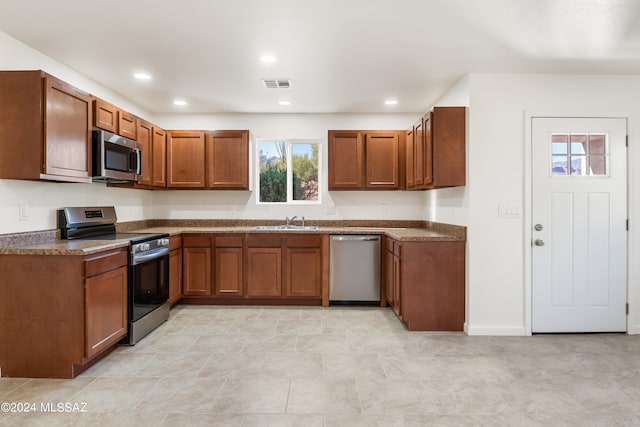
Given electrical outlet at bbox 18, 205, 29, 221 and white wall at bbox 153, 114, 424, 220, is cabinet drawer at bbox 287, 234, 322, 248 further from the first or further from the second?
electrical outlet at bbox 18, 205, 29, 221

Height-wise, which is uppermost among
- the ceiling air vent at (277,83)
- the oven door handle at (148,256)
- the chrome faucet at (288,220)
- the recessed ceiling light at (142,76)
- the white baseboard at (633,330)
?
the recessed ceiling light at (142,76)

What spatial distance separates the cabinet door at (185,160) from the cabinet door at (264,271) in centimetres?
121

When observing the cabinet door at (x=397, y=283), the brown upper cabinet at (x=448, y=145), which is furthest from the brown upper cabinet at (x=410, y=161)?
the cabinet door at (x=397, y=283)

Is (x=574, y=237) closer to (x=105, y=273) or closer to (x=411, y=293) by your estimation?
(x=411, y=293)

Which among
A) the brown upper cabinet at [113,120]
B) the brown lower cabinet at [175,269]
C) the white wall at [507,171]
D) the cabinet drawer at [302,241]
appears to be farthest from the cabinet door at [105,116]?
the white wall at [507,171]

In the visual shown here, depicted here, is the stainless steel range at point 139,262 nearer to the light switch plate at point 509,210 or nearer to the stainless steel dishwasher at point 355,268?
the stainless steel dishwasher at point 355,268

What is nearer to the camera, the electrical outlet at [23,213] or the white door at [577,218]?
the electrical outlet at [23,213]

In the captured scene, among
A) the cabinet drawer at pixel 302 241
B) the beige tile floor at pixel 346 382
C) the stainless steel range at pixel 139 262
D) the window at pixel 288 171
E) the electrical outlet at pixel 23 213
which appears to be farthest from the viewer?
the window at pixel 288 171

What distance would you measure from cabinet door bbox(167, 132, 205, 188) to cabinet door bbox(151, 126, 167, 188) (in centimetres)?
7

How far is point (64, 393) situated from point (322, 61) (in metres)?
3.10

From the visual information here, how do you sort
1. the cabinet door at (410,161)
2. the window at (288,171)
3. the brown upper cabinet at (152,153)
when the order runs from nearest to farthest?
the brown upper cabinet at (152,153) → the cabinet door at (410,161) → the window at (288,171)

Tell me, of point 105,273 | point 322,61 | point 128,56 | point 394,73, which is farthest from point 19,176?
point 394,73

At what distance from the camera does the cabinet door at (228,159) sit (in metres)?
4.68

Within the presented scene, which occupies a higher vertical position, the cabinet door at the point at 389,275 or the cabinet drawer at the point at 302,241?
the cabinet drawer at the point at 302,241
